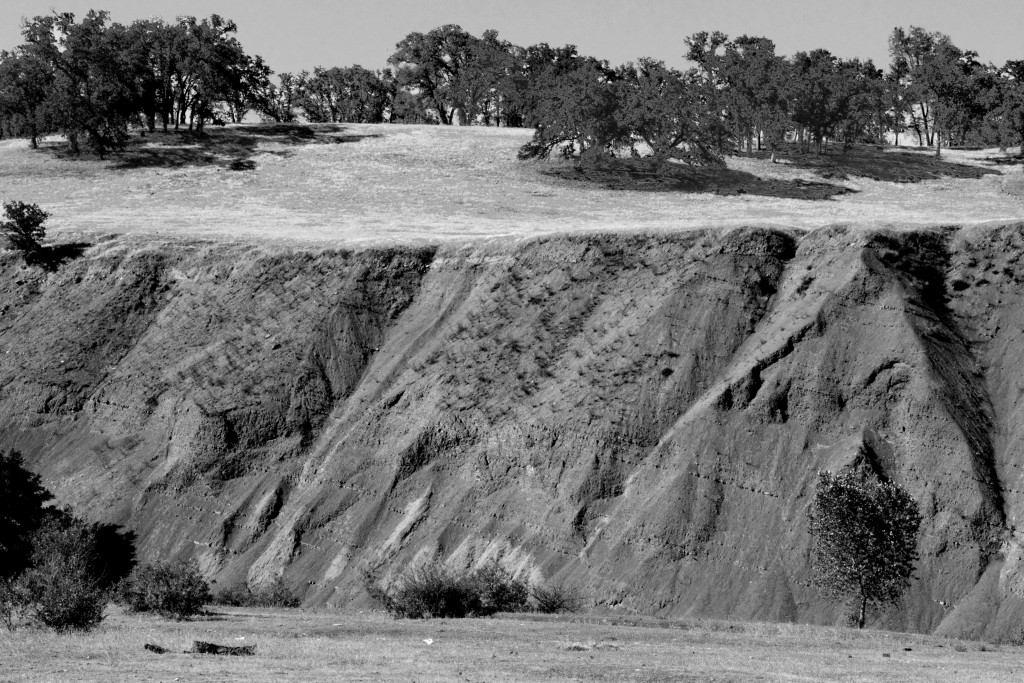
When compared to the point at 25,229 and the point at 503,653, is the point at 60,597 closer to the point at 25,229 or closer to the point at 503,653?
the point at 503,653

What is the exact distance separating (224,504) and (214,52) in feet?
Answer: 157

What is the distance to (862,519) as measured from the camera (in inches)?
1291

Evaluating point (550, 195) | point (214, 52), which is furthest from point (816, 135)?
point (214, 52)

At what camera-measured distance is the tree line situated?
77125 millimetres

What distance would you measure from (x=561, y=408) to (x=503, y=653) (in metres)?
16.5

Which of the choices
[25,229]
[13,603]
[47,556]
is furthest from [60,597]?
[25,229]

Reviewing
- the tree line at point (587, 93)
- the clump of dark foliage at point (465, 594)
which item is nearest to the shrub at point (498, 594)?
the clump of dark foliage at point (465, 594)

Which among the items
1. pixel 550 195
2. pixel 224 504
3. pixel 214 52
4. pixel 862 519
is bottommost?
pixel 224 504

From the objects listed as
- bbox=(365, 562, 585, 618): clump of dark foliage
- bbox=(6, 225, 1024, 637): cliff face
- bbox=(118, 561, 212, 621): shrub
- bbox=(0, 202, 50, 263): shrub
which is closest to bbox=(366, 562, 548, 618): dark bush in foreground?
bbox=(365, 562, 585, 618): clump of dark foliage

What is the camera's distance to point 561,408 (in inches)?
1656

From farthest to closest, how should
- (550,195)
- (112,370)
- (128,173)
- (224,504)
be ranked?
1. (128,173)
2. (550,195)
3. (112,370)
4. (224,504)

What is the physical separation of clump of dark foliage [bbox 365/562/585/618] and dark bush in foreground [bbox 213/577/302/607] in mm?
2397

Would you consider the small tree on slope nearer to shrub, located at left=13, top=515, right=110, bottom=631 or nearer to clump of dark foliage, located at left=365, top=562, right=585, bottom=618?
clump of dark foliage, located at left=365, top=562, right=585, bottom=618

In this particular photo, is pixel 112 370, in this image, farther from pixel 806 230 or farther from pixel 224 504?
pixel 806 230
